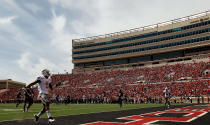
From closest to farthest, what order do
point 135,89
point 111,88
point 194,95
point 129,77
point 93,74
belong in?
point 194,95 → point 135,89 → point 111,88 → point 129,77 → point 93,74

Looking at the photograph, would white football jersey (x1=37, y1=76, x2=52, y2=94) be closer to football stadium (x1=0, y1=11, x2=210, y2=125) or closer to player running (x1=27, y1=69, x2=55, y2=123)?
player running (x1=27, y1=69, x2=55, y2=123)

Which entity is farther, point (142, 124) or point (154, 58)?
point (154, 58)

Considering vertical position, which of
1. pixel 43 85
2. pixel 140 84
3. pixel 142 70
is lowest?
pixel 140 84

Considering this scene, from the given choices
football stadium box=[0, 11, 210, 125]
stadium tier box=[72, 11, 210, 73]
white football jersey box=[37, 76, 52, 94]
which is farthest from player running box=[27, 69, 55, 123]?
stadium tier box=[72, 11, 210, 73]

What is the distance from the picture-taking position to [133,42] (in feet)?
194

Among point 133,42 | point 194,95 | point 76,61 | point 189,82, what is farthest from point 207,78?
point 76,61

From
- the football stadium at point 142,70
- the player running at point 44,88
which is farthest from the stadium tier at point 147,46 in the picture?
the player running at point 44,88

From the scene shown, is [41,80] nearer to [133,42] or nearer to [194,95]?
[194,95]

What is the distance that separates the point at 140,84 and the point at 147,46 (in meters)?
18.6

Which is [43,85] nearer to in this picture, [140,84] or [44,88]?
[44,88]

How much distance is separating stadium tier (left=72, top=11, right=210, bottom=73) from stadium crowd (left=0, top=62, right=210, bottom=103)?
26.6 ft

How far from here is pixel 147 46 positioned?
5594 centimetres

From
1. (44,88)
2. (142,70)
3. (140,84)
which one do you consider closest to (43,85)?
(44,88)

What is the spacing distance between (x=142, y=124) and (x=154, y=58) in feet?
167
